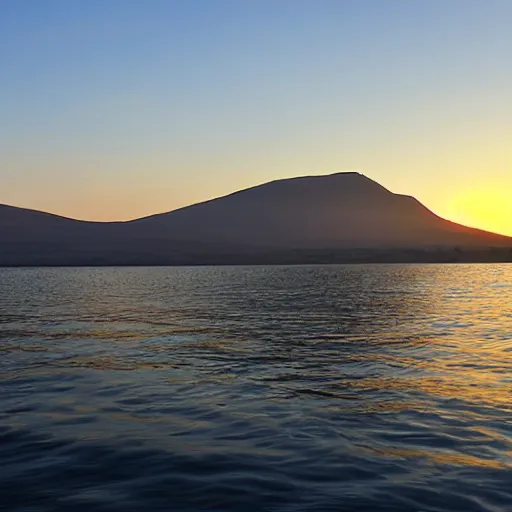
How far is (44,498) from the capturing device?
28.6 ft

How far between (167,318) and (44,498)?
26925 mm

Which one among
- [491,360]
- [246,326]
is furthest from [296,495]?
[246,326]

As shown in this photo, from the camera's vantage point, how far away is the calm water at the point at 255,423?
352 inches

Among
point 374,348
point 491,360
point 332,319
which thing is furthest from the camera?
point 332,319

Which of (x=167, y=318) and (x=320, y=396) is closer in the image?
(x=320, y=396)

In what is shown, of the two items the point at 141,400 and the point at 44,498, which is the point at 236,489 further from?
the point at 141,400

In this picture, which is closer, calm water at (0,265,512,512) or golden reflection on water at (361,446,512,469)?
calm water at (0,265,512,512)

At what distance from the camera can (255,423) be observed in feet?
41.1

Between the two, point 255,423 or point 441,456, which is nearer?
point 441,456

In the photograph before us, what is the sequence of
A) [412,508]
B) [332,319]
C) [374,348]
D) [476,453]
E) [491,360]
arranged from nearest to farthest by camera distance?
[412,508] → [476,453] → [491,360] → [374,348] → [332,319]

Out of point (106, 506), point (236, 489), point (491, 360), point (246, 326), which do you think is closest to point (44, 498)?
point (106, 506)

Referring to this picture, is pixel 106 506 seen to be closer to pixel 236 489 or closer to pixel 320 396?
pixel 236 489

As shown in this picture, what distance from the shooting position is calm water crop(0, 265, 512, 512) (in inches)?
352

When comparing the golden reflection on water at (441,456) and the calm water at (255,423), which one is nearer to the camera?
the calm water at (255,423)
